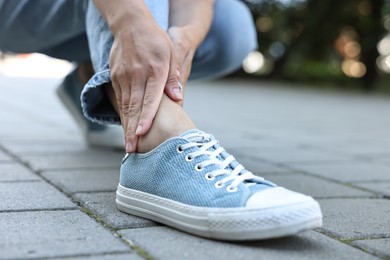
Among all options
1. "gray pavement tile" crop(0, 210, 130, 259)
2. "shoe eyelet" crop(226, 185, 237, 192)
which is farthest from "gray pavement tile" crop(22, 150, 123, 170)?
"shoe eyelet" crop(226, 185, 237, 192)

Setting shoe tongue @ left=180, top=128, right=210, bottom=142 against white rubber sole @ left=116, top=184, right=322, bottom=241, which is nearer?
white rubber sole @ left=116, top=184, right=322, bottom=241

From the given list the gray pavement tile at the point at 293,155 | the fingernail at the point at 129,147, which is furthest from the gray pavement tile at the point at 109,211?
the gray pavement tile at the point at 293,155

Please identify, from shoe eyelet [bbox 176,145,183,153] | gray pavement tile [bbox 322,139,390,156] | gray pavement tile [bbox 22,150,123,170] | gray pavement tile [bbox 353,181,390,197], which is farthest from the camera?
gray pavement tile [bbox 322,139,390,156]

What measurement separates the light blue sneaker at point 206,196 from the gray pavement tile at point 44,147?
3.07 feet

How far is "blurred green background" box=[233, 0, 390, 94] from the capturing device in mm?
9625

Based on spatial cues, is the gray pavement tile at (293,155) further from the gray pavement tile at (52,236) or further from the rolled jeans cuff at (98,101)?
the gray pavement tile at (52,236)

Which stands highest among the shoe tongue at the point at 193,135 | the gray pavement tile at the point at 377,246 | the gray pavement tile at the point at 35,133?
the shoe tongue at the point at 193,135

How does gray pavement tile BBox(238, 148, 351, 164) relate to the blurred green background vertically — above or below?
above

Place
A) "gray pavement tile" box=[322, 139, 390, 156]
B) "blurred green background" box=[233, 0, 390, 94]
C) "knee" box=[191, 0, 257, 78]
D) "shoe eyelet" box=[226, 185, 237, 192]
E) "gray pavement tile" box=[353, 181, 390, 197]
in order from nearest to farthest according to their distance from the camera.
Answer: "shoe eyelet" box=[226, 185, 237, 192], "gray pavement tile" box=[353, 181, 390, 197], "knee" box=[191, 0, 257, 78], "gray pavement tile" box=[322, 139, 390, 156], "blurred green background" box=[233, 0, 390, 94]

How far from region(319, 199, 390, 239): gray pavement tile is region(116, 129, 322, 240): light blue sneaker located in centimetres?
15

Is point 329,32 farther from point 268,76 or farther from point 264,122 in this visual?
point 264,122

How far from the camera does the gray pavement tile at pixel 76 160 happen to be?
6.07 feet

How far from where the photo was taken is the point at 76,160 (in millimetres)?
1975

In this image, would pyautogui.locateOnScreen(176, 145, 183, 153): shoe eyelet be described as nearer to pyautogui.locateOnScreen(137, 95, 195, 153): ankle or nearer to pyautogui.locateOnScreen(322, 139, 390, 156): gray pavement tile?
pyautogui.locateOnScreen(137, 95, 195, 153): ankle
